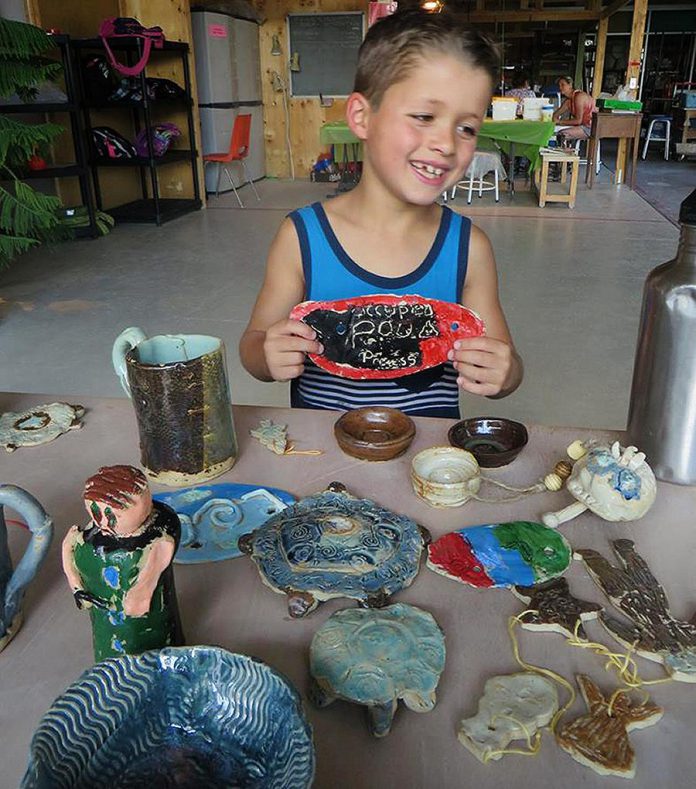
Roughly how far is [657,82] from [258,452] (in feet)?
54.2

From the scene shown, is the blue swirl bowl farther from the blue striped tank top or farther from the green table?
the green table

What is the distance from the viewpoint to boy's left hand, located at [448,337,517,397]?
995mm

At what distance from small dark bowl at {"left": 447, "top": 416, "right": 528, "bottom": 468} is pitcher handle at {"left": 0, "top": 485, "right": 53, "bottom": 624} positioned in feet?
1.78

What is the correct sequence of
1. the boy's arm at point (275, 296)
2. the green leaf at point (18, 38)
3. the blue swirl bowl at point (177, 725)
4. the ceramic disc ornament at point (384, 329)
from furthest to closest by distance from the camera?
the green leaf at point (18, 38), the boy's arm at point (275, 296), the ceramic disc ornament at point (384, 329), the blue swirl bowl at point (177, 725)

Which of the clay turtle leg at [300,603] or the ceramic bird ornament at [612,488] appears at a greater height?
the ceramic bird ornament at [612,488]

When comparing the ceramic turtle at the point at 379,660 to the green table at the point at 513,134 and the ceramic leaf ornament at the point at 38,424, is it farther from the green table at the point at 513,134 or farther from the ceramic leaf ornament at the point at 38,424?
the green table at the point at 513,134

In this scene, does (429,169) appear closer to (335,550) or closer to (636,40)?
(335,550)

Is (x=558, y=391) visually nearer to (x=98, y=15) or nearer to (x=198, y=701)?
(x=198, y=701)

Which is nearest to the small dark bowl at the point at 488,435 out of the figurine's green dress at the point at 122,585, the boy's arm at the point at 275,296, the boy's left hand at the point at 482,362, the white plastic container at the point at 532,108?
the boy's left hand at the point at 482,362

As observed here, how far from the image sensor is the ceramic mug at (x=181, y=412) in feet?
2.73

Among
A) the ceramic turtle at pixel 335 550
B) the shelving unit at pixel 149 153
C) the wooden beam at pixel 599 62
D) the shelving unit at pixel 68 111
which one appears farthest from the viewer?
the wooden beam at pixel 599 62

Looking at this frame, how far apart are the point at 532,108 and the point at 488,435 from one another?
648 cm

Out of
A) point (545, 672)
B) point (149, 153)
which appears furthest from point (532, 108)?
point (545, 672)

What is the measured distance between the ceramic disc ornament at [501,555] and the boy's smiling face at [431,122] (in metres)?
0.58
